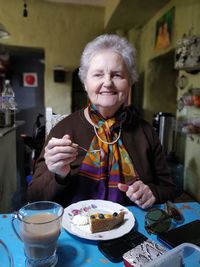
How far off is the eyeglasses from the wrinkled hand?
0.05 meters

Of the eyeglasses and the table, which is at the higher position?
the eyeglasses

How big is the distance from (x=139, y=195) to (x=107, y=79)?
1.69 ft

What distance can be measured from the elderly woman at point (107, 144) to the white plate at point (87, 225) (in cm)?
12

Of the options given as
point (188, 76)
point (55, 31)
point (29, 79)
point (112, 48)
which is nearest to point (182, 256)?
point (112, 48)

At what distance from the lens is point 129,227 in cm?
72

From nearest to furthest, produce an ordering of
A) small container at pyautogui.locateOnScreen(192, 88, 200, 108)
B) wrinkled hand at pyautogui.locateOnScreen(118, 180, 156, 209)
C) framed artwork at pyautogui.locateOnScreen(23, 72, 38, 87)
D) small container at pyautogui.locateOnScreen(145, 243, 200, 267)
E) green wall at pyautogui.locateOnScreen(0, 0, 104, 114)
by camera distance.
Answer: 1. small container at pyautogui.locateOnScreen(145, 243, 200, 267)
2. wrinkled hand at pyautogui.locateOnScreen(118, 180, 156, 209)
3. small container at pyautogui.locateOnScreen(192, 88, 200, 108)
4. green wall at pyautogui.locateOnScreen(0, 0, 104, 114)
5. framed artwork at pyautogui.locateOnScreen(23, 72, 38, 87)

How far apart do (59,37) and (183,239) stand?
4039 mm

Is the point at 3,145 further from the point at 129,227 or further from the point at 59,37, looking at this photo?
the point at 59,37

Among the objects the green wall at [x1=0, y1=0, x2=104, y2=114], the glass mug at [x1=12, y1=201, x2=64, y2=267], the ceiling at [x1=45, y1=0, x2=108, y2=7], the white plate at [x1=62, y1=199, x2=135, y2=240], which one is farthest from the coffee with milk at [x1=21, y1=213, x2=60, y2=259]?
the ceiling at [x1=45, y1=0, x2=108, y2=7]

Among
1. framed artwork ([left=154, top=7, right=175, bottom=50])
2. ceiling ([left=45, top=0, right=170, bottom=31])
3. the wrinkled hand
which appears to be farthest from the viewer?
ceiling ([left=45, top=0, right=170, bottom=31])

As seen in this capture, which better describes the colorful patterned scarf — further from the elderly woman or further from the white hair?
the white hair

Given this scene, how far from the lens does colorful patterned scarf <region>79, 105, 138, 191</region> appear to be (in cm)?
103

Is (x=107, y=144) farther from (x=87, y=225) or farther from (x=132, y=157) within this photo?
(x=87, y=225)

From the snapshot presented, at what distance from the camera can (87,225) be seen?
0.73 metres
